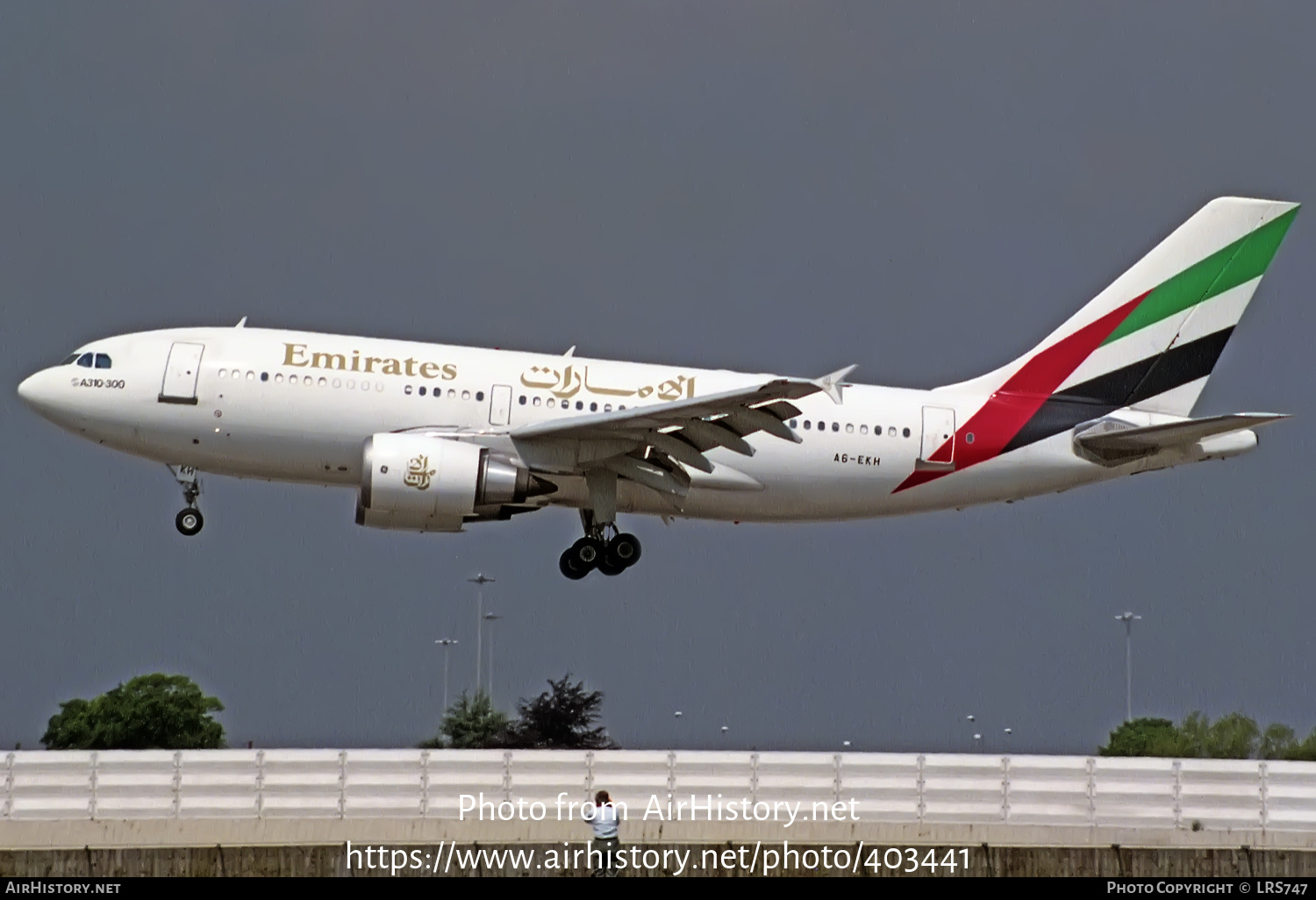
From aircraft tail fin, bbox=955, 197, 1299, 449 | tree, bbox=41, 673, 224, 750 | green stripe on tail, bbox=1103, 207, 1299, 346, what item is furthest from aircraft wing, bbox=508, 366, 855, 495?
tree, bbox=41, 673, 224, 750

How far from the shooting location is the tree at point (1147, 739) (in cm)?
5103

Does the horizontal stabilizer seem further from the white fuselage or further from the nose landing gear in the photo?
the nose landing gear

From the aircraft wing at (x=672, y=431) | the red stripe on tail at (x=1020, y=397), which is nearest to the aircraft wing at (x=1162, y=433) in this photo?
the red stripe on tail at (x=1020, y=397)

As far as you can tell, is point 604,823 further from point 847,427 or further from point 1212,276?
point 1212,276

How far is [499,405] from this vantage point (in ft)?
133

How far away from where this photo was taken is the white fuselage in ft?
130

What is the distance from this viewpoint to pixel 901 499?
4244cm

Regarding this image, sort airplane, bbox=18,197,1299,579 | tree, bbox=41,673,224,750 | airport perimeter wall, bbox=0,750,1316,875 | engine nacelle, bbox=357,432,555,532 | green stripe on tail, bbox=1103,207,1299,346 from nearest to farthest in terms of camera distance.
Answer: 1. airport perimeter wall, bbox=0,750,1316,875
2. engine nacelle, bbox=357,432,555,532
3. airplane, bbox=18,197,1299,579
4. green stripe on tail, bbox=1103,207,1299,346
5. tree, bbox=41,673,224,750

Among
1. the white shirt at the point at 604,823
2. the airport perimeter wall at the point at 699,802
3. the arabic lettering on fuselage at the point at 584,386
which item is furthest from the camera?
the arabic lettering on fuselage at the point at 584,386

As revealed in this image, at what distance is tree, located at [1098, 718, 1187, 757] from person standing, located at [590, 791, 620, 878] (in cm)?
2523

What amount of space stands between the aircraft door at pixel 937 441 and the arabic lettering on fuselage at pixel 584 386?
4.90m

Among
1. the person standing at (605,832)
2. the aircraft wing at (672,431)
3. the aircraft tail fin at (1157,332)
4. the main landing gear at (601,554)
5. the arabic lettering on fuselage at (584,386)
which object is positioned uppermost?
the aircraft tail fin at (1157,332)

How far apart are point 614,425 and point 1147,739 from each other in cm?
2204

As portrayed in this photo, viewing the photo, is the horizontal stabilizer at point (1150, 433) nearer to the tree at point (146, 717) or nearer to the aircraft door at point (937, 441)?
the aircraft door at point (937, 441)
